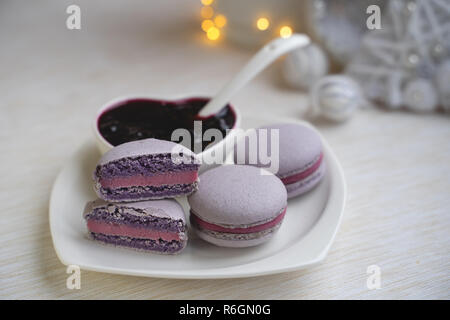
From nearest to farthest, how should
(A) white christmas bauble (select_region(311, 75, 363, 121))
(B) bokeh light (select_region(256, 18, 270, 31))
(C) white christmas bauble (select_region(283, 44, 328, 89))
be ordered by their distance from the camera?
(A) white christmas bauble (select_region(311, 75, 363, 121)) → (C) white christmas bauble (select_region(283, 44, 328, 89)) → (B) bokeh light (select_region(256, 18, 270, 31))

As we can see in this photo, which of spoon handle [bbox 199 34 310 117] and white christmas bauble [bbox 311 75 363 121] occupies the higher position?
spoon handle [bbox 199 34 310 117]

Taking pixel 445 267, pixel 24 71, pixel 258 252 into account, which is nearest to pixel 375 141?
pixel 445 267

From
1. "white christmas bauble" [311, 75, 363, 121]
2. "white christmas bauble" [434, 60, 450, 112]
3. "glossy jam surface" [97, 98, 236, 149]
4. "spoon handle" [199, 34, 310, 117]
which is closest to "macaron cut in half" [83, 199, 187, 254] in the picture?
"glossy jam surface" [97, 98, 236, 149]

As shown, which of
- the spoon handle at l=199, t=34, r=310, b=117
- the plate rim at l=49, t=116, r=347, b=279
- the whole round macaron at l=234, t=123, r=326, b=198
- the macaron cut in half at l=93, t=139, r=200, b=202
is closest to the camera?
the plate rim at l=49, t=116, r=347, b=279

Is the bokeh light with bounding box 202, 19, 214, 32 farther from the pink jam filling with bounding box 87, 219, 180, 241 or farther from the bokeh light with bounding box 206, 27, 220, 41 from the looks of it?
the pink jam filling with bounding box 87, 219, 180, 241

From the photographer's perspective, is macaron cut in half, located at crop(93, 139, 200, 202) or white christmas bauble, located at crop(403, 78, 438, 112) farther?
white christmas bauble, located at crop(403, 78, 438, 112)

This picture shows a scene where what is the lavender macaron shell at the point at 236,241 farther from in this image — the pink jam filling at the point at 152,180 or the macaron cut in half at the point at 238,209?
the pink jam filling at the point at 152,180

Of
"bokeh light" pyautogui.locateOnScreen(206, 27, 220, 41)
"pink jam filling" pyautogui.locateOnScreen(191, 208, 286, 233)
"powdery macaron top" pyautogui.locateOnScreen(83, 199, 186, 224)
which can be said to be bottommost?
"pink jam filling" pyautogui.locateOnScreen(191, 208, 286, 233)

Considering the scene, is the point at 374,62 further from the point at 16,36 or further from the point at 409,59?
the point at 16,36
